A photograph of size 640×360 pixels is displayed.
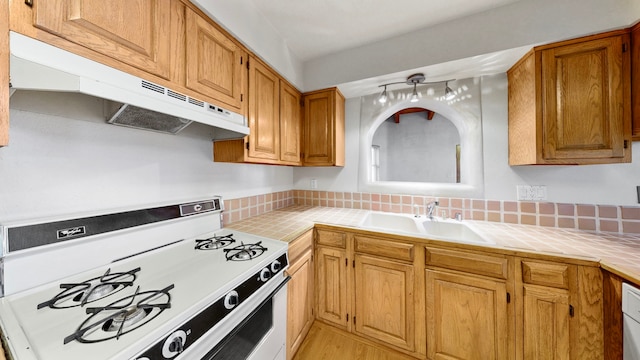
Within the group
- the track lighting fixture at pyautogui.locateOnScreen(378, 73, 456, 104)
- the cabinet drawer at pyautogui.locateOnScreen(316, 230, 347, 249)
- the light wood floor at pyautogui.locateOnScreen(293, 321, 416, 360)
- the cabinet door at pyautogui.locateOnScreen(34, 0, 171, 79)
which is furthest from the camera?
the track lighting fixture at pyautogui.locateOnScreen(378, 73, 456, 104)

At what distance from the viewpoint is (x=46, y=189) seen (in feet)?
2.64

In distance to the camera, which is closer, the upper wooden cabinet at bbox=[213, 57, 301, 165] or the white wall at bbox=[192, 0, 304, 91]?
the white wall at bbox=[192, 0, 304, 91]

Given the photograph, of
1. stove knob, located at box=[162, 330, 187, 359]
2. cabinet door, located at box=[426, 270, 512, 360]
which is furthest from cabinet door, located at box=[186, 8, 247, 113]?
cabinet door, located at box=[426, 270, 512, 360]

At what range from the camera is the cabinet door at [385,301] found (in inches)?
54.9

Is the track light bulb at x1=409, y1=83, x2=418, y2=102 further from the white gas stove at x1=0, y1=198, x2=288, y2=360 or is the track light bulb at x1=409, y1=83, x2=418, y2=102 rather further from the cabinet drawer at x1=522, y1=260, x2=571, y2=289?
the white gas stove at x1=0, y1=198, x2=288, y2=360

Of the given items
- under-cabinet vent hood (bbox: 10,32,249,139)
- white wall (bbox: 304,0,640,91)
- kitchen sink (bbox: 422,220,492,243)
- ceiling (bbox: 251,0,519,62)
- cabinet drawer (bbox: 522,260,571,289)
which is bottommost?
cabinet drawer (bbox: 522,260,571,289)

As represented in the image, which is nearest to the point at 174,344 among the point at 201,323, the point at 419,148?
the point at 201,323

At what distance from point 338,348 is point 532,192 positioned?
1.90 m

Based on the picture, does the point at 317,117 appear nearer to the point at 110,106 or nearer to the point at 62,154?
the point at 110,106

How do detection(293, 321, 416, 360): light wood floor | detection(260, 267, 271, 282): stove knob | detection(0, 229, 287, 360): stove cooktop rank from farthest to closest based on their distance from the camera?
detection(293, 321, 416, 360): light wood floor
detection(260, 267, 271, 282): stove knob
detection(0, 229, 287, 360): stove cooktop

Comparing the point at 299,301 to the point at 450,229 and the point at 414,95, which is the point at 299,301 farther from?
the point at 414,95

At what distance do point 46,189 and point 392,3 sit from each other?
82.4 inches

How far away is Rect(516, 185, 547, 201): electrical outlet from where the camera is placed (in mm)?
1535

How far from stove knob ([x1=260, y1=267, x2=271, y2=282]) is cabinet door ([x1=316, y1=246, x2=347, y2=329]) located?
671 millimetres
